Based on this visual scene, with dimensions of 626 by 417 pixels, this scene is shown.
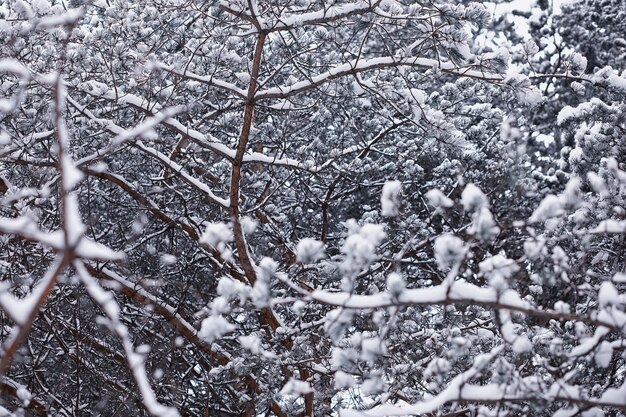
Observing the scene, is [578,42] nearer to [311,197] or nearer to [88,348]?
[311,197]

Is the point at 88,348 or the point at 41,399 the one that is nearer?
the point at 41,399

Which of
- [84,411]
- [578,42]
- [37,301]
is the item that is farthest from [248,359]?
[578,42]

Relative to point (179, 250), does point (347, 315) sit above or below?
below

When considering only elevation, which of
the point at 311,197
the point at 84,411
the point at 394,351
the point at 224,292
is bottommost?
the point at 224,292

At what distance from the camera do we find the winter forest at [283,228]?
2.29 m

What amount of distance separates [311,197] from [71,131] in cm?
223

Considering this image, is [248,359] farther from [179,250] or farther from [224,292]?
[179,250]

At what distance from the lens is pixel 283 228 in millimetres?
6305

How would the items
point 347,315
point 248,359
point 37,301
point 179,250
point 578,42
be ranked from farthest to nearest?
point 578,42
point 179,250
point 248,359
point 347,315
point 37,301

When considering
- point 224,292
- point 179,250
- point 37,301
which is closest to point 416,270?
point 179,250

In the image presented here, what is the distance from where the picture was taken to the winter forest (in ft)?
7.51

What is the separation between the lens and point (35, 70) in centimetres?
423

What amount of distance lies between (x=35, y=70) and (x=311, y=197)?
8.86 feet

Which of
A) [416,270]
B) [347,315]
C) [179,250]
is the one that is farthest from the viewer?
[416,270]
